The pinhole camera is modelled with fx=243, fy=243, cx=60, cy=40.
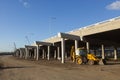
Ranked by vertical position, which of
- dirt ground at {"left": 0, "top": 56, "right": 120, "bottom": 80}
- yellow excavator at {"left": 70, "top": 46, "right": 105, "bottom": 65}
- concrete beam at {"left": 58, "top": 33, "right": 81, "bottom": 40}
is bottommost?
dirt ground at {"left": 0, "top": 56, "right": 120, "bottom": 80}

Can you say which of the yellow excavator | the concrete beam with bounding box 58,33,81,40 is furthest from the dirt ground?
the concrete beam with bounding box 58,33,81,40

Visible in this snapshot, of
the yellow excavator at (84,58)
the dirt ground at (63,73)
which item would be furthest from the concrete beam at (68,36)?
the dirt ground at (63,73)

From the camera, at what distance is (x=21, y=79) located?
60.5 feet

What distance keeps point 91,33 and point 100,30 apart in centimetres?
330

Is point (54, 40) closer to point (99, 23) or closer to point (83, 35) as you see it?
point (83, 35)

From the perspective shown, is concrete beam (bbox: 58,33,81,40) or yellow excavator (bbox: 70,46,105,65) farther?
concrete beam (bbox: 58,33,81,40)

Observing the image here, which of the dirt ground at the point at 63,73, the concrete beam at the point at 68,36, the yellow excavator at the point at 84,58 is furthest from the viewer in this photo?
the concrete beam at the point at 68,36

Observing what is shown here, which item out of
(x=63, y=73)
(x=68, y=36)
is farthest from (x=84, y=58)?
(x=63, y=73)

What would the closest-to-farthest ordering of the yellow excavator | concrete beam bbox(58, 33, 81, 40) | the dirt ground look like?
the dirt ground
the yellow excavator
concrete beam bbox(58, 33, 81, 40)

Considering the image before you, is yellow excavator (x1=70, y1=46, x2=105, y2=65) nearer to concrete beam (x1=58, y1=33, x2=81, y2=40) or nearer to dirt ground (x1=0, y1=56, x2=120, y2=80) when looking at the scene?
dirt ground (x1=0, y1=56, x2=120, y2=80)

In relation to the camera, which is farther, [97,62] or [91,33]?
[91,33]

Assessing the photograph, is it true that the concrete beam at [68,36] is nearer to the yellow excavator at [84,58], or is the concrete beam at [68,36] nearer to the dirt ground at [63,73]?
the yellow excavator at [84,58]

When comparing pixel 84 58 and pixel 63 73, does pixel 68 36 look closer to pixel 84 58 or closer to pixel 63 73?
pixel 84 58

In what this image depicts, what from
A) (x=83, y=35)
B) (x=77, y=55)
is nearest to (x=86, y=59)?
(x=77, y=55)
